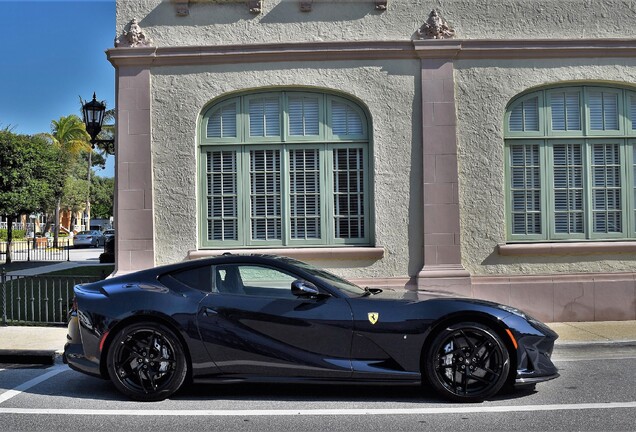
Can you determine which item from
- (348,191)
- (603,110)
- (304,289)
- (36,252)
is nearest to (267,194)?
(348,191)

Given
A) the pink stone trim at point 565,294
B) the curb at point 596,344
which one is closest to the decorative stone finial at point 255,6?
the pink stone trim at point 565,294

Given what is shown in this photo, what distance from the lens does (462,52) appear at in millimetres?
10664

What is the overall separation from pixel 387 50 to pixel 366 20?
1.99 feet

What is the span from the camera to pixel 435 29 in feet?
34.8

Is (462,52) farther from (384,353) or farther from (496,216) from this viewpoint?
(384,353)

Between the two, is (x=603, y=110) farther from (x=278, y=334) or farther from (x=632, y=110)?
(x=278, y=334)

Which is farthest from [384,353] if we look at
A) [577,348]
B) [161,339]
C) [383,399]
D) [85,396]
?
[577,348]

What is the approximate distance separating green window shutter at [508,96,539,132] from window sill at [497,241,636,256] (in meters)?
1.88

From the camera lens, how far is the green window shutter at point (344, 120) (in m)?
10.9

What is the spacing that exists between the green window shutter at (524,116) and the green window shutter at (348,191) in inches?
98.1

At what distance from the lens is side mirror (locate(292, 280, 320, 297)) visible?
5859mm

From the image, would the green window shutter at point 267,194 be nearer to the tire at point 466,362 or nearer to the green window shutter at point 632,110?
the tire at point 466,362

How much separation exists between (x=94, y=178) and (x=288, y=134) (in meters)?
74.6

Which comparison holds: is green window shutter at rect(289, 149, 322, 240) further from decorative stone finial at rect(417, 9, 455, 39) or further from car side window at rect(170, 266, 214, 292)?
car side window at rect(170, 266, 214, 292)
